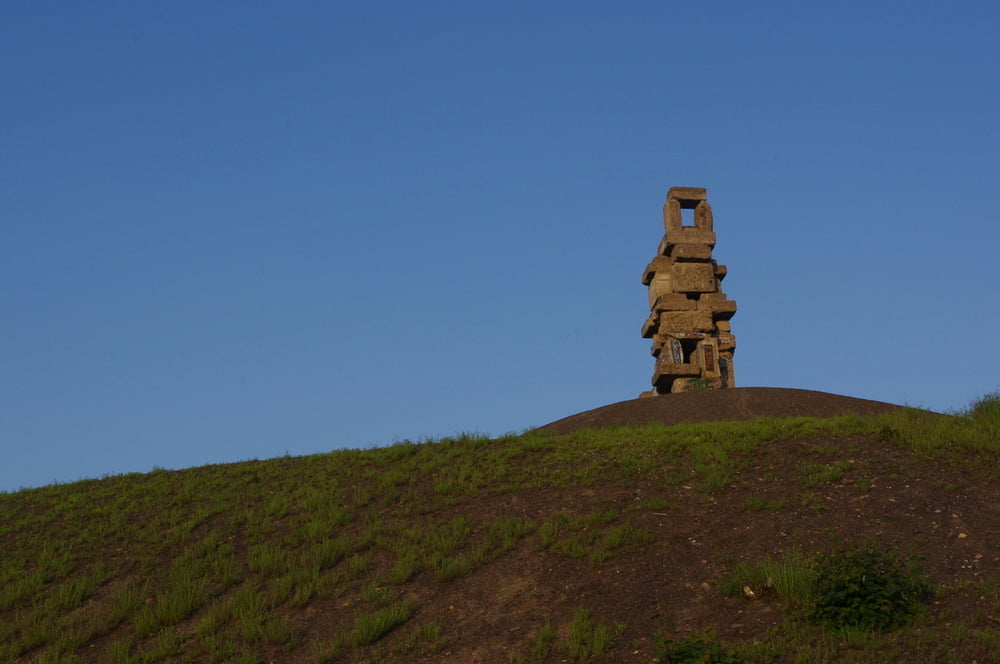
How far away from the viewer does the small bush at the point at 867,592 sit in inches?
382

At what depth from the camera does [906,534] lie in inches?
477

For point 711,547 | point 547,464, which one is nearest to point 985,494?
point 711,547

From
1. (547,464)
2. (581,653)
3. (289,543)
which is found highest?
(547,464)

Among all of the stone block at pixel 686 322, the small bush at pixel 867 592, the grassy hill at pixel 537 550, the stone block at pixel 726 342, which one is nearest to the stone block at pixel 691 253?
the stone block at pixel 686 322

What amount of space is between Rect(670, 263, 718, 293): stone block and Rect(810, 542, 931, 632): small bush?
18.6 metres

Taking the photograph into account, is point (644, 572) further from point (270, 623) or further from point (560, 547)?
point (270, 623)

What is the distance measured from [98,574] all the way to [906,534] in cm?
1083

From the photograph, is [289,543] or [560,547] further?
[289,543]

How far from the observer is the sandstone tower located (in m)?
27.7

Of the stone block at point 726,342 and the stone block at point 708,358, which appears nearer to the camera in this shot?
the stone block at point 708,358

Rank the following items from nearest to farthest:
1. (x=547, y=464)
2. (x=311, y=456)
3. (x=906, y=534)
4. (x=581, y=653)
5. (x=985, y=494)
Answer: (x=581, y=653)
(x=906, y=534)
(x=985, y=494)
(x=547, y=464)
(x=311, y=456)

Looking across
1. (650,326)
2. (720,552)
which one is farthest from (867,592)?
(650,326)

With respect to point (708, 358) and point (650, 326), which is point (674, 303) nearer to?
point (650, 326)

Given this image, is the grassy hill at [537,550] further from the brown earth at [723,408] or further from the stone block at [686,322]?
the stone block at [686,322]
